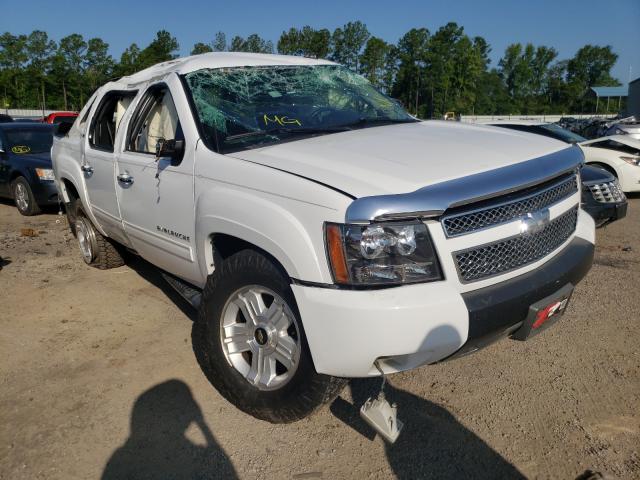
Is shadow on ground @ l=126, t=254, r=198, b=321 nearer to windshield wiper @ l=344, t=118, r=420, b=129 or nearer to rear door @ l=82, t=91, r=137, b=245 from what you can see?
rear door @ l=82, t=91, r=137, b=245

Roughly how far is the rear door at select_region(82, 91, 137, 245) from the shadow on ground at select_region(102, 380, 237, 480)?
1738 millimetres

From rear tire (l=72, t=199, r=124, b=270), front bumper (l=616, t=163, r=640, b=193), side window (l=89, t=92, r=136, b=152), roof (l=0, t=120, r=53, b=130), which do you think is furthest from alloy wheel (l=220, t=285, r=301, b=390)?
front bumper (l=616, t=163, r=640, b=193)

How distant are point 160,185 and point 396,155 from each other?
164 cm

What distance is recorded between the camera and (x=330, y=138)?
3062 mm

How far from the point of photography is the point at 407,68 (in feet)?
303

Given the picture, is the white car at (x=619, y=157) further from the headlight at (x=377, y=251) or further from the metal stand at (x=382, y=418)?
the metal stand at (x=382, y=418)

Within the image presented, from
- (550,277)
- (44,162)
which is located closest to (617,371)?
(550,277)

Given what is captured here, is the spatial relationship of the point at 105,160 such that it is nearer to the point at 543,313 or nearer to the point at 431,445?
the point at 431,445

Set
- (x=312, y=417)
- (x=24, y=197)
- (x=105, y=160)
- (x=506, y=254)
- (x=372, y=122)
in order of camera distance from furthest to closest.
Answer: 1. (x=24, y=197)
2. (x=105, y=160)
3. (x=372, y=122)
4. (x=312, y=417)
5. (x=506, y=254)

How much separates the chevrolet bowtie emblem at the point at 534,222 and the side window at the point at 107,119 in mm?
3654

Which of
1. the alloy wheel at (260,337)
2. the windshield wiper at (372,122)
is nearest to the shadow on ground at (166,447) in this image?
the alloy wheel at (260,337)

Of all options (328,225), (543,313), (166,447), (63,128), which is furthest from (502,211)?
(63,128)

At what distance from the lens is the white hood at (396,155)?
2281 millimetres

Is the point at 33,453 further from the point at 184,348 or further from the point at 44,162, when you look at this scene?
the point at 44,162
